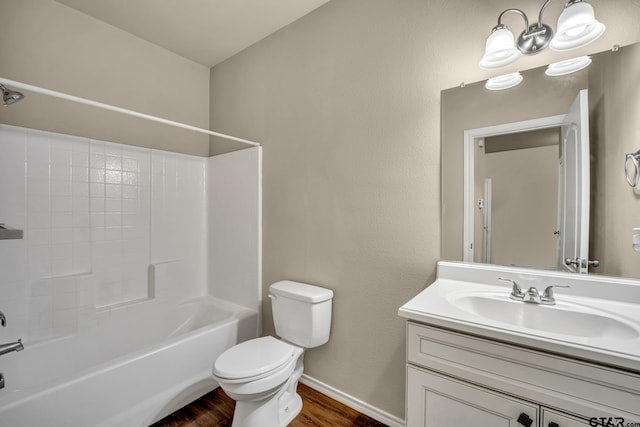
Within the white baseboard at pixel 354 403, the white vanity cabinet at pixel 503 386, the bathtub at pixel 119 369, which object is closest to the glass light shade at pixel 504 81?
the white vanity cabinet at pixel 503 386

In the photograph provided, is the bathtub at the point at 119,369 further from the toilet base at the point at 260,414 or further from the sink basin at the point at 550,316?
the sink basin at the point at 550,316

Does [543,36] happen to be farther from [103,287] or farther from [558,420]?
[103,287]

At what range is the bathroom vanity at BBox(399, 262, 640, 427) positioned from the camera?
751 mm

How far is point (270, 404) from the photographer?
155cm

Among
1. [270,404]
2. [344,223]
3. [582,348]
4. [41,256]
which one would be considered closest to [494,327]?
[582,348]

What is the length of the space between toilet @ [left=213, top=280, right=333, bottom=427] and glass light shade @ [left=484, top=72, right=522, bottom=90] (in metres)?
1.42

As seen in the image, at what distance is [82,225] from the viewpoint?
196 centimetres

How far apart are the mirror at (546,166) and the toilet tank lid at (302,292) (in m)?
0.76

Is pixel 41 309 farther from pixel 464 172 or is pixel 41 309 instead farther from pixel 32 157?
pixel 464 172

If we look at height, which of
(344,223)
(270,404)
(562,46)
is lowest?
(270,404)

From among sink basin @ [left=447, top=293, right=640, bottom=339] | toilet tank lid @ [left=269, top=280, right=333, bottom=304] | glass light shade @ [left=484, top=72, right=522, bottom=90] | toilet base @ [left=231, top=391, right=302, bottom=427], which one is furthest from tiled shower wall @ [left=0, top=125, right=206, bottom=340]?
glass light shade @ [left=484, top=72, right=522, bottom=90]

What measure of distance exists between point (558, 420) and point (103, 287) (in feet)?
8.41

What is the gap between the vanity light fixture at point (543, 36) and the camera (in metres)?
→ 1.03

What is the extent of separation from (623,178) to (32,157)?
3.02 m
